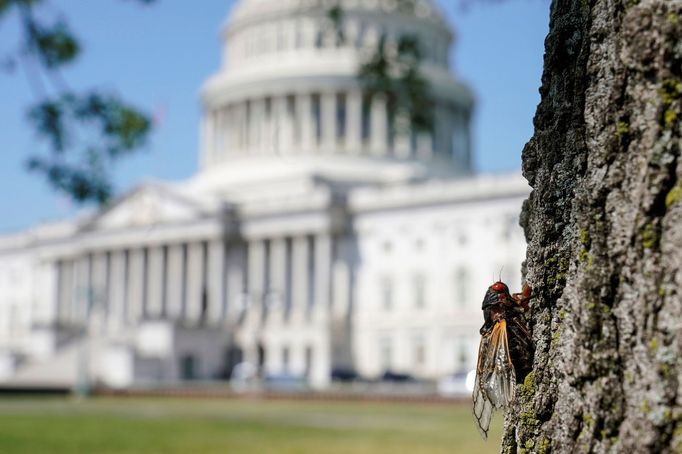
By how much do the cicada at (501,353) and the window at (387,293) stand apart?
99883 millimetres

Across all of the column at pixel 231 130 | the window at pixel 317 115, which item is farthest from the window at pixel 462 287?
the column at pixel 231 130

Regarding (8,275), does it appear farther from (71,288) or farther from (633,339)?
(633,339)

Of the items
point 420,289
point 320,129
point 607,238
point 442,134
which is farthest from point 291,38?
point 607,238

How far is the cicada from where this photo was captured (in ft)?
11.8

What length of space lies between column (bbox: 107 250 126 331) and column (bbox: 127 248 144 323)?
677 mm

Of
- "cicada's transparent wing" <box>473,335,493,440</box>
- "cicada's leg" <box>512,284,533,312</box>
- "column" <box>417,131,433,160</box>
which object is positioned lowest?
"cicada's transparent wing" <box>473,335,493,440</box>

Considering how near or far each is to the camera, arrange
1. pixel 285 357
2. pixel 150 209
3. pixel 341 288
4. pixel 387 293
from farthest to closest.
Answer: pixel 150 209 < pixel 285 357 < pixel 341 288 < pixel 387 293

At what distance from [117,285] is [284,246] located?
811 inches

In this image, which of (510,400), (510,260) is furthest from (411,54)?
(510,260)

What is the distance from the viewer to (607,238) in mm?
3184

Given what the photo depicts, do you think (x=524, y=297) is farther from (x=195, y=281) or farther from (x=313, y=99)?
(x=313, y=99)

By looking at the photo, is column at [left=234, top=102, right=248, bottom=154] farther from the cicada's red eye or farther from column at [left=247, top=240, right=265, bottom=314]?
the cicada's red eye

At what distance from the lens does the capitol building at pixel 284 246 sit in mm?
100062

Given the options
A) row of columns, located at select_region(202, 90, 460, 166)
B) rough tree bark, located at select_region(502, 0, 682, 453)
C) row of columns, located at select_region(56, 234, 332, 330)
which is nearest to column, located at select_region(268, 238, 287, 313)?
row of columns, located at select_region(56, 234, 332, 330)
